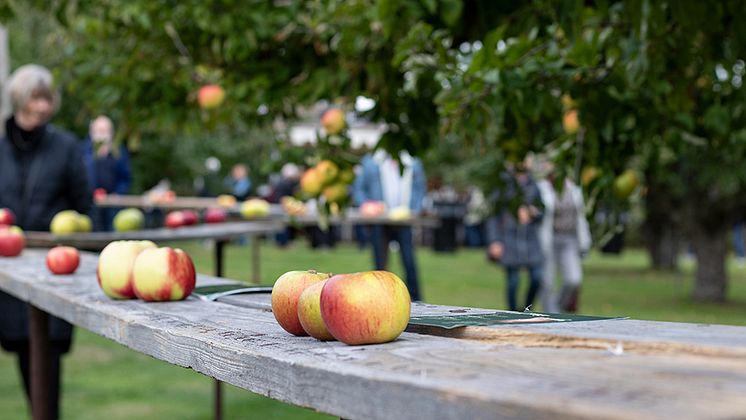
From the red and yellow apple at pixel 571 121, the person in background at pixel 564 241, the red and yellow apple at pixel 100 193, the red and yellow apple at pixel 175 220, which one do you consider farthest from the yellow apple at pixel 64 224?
the red and yellow apple at pixel 100 193

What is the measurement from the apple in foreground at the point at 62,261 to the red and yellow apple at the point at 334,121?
1.20 m

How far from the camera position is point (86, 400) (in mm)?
6383

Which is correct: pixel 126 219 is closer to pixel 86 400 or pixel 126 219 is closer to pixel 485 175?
pixel 86 400

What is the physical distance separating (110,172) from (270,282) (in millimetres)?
2938

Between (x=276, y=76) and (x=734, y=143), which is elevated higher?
(x=276, y=76)

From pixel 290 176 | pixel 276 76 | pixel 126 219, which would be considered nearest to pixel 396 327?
pixel 276 76

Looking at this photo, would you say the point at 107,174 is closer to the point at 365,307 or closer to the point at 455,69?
the point at 455,69

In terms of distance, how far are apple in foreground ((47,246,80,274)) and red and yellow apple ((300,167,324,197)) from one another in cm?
112

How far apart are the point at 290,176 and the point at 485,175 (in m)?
18.2

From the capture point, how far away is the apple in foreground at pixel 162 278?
7.98ft

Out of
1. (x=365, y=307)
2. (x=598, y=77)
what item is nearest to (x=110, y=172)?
(x=598, y=77)

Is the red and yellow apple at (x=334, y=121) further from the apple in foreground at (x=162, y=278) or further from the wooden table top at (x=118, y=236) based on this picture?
the apple in foreground at (x=162, y=278)

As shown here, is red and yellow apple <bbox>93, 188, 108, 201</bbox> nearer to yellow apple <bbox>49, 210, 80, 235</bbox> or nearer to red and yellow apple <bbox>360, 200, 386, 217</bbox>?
red and yellow apple <bbox>360, 200, 386, 217</bbox>

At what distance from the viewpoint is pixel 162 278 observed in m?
2.43
